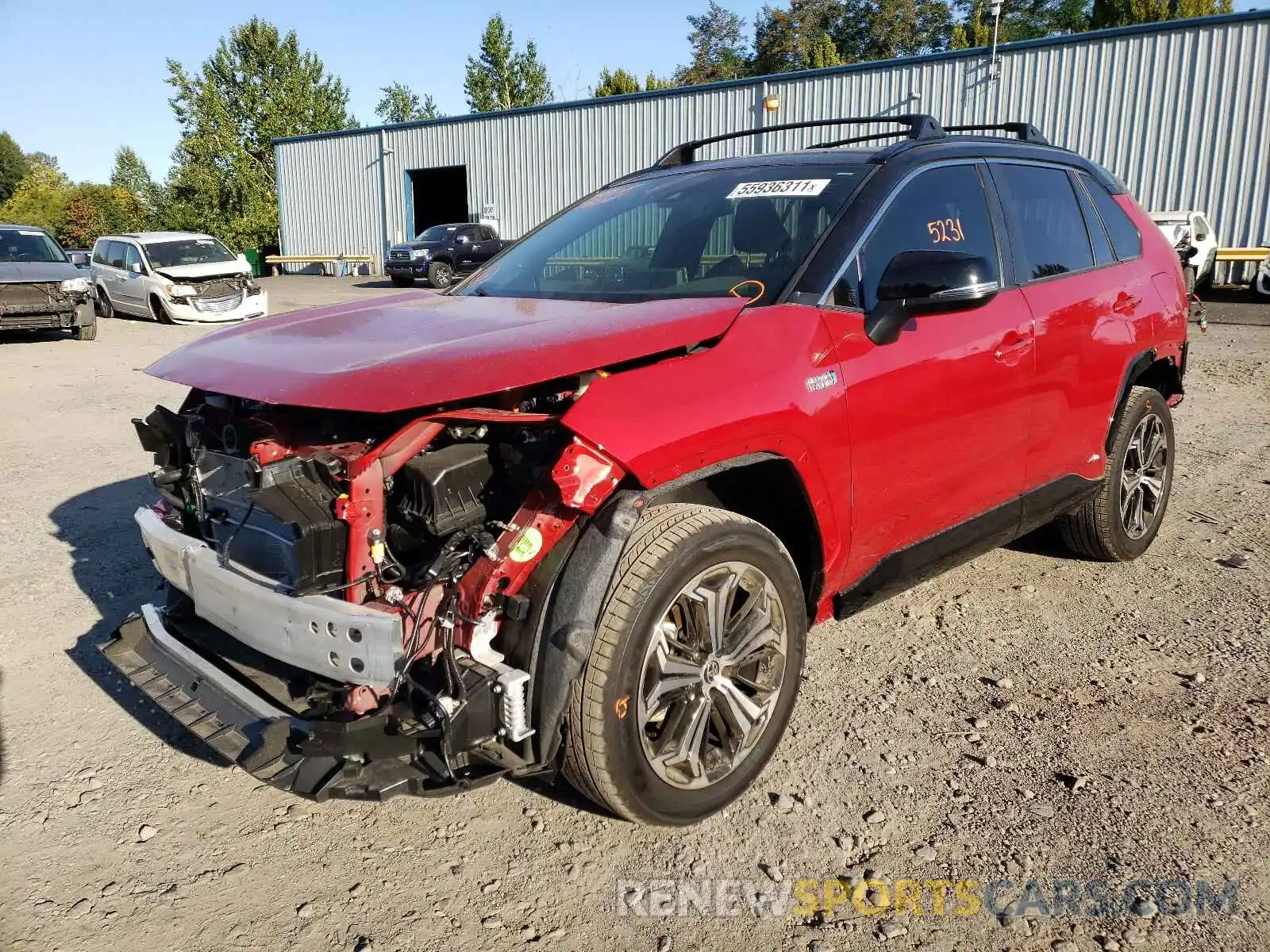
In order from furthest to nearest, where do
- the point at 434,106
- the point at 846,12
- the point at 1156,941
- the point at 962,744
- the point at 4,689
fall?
the point at 434,106 → the point at 846,12 → the point at 4,689 → the point at 962,744 → the point at 1156,941

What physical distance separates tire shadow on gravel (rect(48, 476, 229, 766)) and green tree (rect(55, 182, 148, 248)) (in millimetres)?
51312

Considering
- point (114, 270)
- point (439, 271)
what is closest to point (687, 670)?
point (114, 270)

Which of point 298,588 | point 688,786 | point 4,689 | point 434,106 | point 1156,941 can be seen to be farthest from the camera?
point 434,106

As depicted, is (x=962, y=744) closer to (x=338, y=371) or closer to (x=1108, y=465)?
(x=1108, y=465)

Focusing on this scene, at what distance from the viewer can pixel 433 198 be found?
3609 cm

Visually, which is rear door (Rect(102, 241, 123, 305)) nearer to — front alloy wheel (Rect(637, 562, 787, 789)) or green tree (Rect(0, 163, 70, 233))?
front alloy wheel (Rect(637, 562, 787, 789))

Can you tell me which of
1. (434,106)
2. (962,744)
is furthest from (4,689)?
(434,106)

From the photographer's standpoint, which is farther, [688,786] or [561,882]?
[688,786]

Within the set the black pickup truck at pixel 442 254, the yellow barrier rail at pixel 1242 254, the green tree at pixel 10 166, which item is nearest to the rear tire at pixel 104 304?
the black pickup truck at pixel 442 254

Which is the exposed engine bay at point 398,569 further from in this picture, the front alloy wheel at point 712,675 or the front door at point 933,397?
the front door at point 933,397

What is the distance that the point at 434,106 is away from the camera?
2707 inches

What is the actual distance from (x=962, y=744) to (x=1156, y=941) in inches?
36.5

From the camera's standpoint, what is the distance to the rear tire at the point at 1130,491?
4426mm

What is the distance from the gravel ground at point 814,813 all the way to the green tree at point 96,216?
54.1 metres
